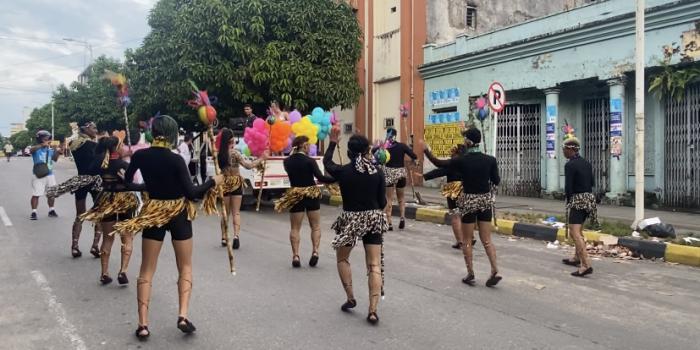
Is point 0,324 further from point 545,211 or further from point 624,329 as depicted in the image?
point 545,211

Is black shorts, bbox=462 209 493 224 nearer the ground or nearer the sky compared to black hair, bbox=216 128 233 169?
nearer the ground

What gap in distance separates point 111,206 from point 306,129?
2.84 metres

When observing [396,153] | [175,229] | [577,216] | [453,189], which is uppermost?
[396,153]

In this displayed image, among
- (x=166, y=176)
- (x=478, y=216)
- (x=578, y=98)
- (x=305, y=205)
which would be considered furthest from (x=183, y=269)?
(x=578, y=98)

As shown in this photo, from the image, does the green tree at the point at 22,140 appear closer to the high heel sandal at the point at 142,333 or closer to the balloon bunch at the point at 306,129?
the balloon bunch at the point at 306,129

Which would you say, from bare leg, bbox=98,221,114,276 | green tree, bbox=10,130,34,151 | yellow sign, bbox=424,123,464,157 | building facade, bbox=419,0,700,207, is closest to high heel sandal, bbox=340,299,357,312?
bare leg, bbox=98,221,114,276

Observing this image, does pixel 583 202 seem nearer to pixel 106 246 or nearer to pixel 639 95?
pixel 639 95

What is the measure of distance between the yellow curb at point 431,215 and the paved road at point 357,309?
3672 mm

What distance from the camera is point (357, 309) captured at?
5391 mm

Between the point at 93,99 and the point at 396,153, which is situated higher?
the point at 93,99

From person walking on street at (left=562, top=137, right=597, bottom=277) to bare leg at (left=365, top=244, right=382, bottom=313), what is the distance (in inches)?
124

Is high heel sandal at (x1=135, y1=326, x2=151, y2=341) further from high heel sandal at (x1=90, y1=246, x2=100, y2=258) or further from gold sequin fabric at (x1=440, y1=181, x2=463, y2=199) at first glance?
gold sequin fabric at (x1=440, y1=181, x2=463, y2=199)

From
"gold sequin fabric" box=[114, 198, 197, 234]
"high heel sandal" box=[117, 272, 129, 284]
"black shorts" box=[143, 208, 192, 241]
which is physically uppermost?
"gold sequin fabric" box=[114, 198, 197, 234]

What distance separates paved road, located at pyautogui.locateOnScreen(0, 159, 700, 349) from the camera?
4562 mm
